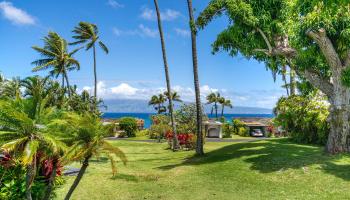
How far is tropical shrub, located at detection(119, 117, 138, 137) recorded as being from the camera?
59944mm

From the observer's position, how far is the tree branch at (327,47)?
831 inches

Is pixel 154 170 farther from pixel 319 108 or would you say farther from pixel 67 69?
pixel 67 69

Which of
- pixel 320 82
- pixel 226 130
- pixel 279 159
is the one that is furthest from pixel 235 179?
pixel 226 130

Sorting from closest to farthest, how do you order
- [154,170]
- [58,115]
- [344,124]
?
[58,115], [344,124], [154,170]

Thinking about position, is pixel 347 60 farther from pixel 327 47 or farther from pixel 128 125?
pixel 128 125

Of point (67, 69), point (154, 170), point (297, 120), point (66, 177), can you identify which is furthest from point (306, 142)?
point (67, 69)

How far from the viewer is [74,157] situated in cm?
1239

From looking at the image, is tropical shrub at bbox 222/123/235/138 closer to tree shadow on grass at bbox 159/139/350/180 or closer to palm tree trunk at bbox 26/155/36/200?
tree shadow on grass at bbox 159/139/350/180

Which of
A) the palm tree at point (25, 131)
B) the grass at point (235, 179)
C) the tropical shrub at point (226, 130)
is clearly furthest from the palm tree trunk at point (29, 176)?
the tropical shrub at point (226, 130)

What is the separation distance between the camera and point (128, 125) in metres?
60.0

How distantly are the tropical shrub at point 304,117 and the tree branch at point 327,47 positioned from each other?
8678mm

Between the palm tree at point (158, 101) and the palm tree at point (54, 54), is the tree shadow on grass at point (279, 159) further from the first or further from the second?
the palm tree at point (158, 101)

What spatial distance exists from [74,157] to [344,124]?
16973mm

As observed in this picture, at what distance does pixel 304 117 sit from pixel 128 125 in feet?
112
